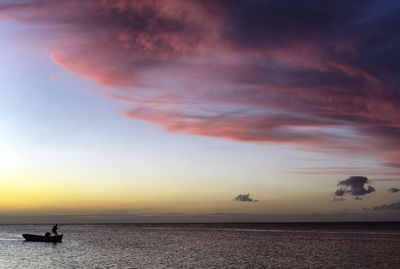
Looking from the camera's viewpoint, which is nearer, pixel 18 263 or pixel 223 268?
pixel 223 268

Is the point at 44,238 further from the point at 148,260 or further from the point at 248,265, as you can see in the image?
the point at 248,265

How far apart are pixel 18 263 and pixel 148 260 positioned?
18.6 m

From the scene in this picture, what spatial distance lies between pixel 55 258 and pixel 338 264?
4373 centimetres

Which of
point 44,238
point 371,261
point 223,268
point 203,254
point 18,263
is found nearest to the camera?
point 223,268

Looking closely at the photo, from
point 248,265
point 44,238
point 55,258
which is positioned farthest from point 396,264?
point 44,238

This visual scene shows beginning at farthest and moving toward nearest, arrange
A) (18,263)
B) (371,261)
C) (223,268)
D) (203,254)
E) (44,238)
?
1. (44,238)
2. (203,254)
3. (371,261)
4. (18,263)
5. (223,268)

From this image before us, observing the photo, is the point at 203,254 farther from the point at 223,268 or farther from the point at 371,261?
the point at 371,261

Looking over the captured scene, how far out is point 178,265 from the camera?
183 feet

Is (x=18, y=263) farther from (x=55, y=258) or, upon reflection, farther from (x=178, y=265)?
(x=178, y=265)

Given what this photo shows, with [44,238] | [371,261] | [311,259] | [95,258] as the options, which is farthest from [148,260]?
[44,238]

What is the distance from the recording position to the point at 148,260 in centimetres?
6134

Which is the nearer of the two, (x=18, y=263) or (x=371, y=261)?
(x=18, y=263)

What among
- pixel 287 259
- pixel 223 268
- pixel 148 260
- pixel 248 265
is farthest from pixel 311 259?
pixel 148 260

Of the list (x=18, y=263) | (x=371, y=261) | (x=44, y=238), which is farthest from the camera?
(x=44, y=238)
